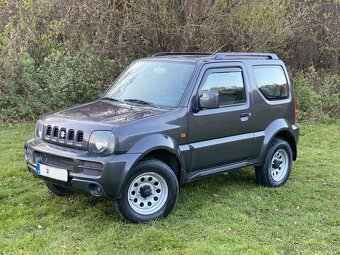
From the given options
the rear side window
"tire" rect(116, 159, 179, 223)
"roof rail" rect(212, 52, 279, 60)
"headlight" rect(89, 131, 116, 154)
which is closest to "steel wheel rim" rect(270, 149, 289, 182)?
the rear side window

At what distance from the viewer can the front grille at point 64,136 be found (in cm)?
495

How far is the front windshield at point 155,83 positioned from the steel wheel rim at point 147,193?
0.90 metres

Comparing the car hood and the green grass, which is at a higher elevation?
the car hood

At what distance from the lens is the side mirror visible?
538 cm

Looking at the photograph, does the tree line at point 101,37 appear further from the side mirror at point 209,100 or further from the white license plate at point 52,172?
the side mirror at point 209,100

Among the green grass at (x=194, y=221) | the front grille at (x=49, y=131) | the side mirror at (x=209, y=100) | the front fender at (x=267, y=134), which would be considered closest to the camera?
the green grass at (x=194, y=221)

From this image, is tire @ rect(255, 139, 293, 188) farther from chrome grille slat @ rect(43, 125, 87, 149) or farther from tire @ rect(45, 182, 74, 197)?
chrome grille slat @ rect(43, 125, 87, 149)

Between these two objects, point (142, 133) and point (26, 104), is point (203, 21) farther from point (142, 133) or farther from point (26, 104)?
point (142, 133)

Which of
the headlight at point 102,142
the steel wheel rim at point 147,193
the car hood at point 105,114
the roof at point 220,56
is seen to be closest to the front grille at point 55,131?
the car hood at point 105,114

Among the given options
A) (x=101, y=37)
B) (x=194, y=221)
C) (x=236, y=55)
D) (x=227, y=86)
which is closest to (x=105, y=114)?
(x=194, y=221)

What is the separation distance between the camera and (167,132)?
17.2ft

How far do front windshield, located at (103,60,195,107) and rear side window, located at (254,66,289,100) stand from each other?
1171 mm

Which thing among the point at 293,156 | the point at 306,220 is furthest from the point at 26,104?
the point at 306,220

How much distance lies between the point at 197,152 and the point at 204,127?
31 centimetres
